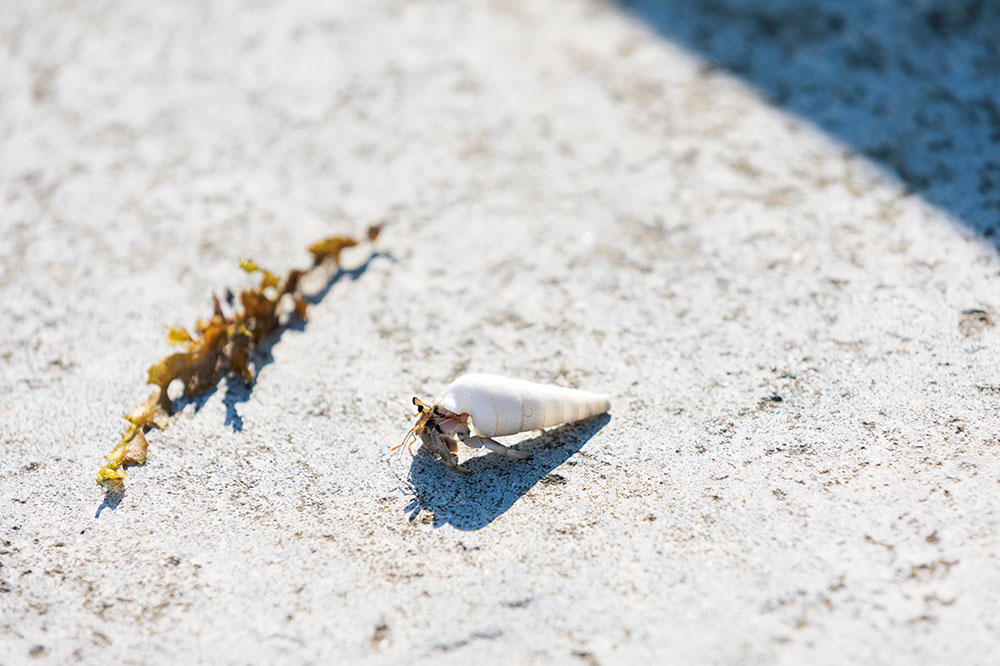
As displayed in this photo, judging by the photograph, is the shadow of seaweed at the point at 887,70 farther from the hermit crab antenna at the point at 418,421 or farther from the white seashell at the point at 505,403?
the hermit crab antenna at the point at 418,421

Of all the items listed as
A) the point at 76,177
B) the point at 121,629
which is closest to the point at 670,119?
the point at 76,177

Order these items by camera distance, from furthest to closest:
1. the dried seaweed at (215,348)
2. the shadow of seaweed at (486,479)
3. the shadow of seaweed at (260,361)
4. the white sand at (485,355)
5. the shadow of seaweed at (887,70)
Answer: the shadow of seaweed at (887,70) → the shadow of seaweed at (260,361) → the dried seaweed at (215,348) → the shadow of seaweed at (486,479) → the white sand at (485,355)

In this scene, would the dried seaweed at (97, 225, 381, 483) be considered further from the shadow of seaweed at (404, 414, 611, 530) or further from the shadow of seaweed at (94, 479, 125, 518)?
the shadow of seaweed at (404, 414, 611, 530)

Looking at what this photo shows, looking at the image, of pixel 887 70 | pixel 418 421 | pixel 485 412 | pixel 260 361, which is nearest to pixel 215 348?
pixel 260 361

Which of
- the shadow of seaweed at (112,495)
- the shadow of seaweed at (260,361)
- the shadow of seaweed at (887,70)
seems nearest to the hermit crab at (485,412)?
the shadow of seaweed at (260,361)

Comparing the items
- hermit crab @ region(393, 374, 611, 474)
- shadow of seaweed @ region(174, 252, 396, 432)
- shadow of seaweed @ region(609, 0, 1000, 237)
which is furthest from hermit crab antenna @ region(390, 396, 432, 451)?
shadow of seaweed @ region(609, 0, 1000, 237)

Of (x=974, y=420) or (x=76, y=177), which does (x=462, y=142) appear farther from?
(x=974, y=420)

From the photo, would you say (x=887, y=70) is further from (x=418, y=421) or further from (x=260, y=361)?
(x=260, y=361)
